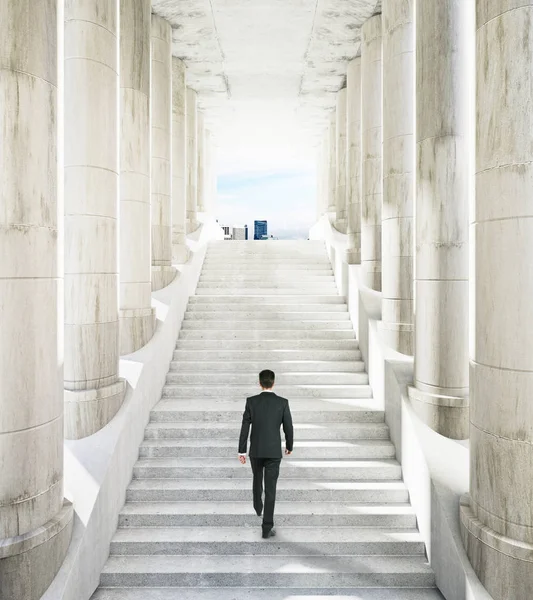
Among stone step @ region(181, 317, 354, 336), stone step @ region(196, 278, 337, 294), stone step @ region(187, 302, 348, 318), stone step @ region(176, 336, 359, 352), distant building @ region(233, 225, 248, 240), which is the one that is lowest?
stone step @ region(176, 336, 359, 352)

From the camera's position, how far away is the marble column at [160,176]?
40.8 feet

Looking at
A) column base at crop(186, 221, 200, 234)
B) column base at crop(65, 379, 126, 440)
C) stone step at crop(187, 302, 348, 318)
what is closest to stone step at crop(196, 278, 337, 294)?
stone step at crop(187, 302, 348, 318)

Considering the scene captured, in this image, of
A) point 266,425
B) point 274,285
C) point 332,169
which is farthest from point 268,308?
point 332,169

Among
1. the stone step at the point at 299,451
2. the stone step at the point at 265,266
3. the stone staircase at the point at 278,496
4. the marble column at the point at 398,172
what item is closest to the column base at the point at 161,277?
the stone staircase at the point at 278,496

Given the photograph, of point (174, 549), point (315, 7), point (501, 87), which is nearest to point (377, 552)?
point (174, 549)

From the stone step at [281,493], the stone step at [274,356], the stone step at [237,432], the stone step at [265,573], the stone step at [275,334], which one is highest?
the stone step at [275,334]

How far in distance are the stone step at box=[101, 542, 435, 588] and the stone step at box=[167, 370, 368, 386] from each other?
3.91m

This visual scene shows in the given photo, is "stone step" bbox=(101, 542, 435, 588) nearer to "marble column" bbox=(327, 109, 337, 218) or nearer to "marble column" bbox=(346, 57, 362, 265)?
"marble column" bbox=(346, 57, 362, 265)

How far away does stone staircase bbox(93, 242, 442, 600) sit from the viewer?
5930 millimetres

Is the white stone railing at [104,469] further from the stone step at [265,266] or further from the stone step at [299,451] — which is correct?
the stone step at [265,266]

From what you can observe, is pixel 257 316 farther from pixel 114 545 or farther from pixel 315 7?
pixel 315 7

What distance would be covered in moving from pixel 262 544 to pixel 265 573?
1.48 ft

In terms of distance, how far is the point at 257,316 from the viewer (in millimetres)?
12039

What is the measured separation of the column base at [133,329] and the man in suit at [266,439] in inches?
144
